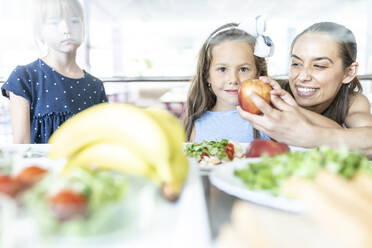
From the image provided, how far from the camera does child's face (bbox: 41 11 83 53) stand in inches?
60.6

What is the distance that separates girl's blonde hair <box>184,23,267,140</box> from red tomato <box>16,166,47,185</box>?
1.30m

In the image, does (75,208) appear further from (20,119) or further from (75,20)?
(75,20)

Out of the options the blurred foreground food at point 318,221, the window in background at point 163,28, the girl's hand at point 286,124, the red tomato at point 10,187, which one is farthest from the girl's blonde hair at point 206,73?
the window in background at point 163,28

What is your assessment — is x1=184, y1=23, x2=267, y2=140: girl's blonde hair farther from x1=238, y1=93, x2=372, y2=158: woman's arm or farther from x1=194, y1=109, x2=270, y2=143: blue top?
x1=238, y1=93, x2=372, y2=158: woman's arm

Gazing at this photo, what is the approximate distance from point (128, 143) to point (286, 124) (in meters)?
0.72

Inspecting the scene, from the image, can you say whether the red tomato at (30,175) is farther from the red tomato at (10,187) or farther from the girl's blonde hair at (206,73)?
the girl's blonde hair at (206,73)

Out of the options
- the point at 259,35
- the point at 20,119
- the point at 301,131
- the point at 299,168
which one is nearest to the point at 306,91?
the point at 259,35

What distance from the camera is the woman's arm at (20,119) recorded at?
59.1 inches

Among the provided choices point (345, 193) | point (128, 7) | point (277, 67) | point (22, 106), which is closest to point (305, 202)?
point (345, 193)

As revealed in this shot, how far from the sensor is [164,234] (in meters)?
0.39

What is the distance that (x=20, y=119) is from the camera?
4.96 feet

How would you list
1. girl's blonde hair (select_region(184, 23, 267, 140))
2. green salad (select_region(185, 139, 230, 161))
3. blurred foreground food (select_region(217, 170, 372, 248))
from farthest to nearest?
girl's blonde hair (select_region(184, 23, 267, 140)) < green salad (select_region(185, 139, 230, 161)) < blurred foreground food (select_region(217, 170, 372, 248))

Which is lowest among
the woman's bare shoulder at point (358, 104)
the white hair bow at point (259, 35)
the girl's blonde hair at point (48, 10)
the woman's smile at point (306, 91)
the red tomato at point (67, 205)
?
the woman's bare shoulder at point (358, 104)

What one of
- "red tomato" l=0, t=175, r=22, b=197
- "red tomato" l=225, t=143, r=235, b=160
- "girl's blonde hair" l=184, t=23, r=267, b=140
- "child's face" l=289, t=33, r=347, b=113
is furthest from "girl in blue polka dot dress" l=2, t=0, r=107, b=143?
"red tomato" l=0, t=175, r=22, b=197
